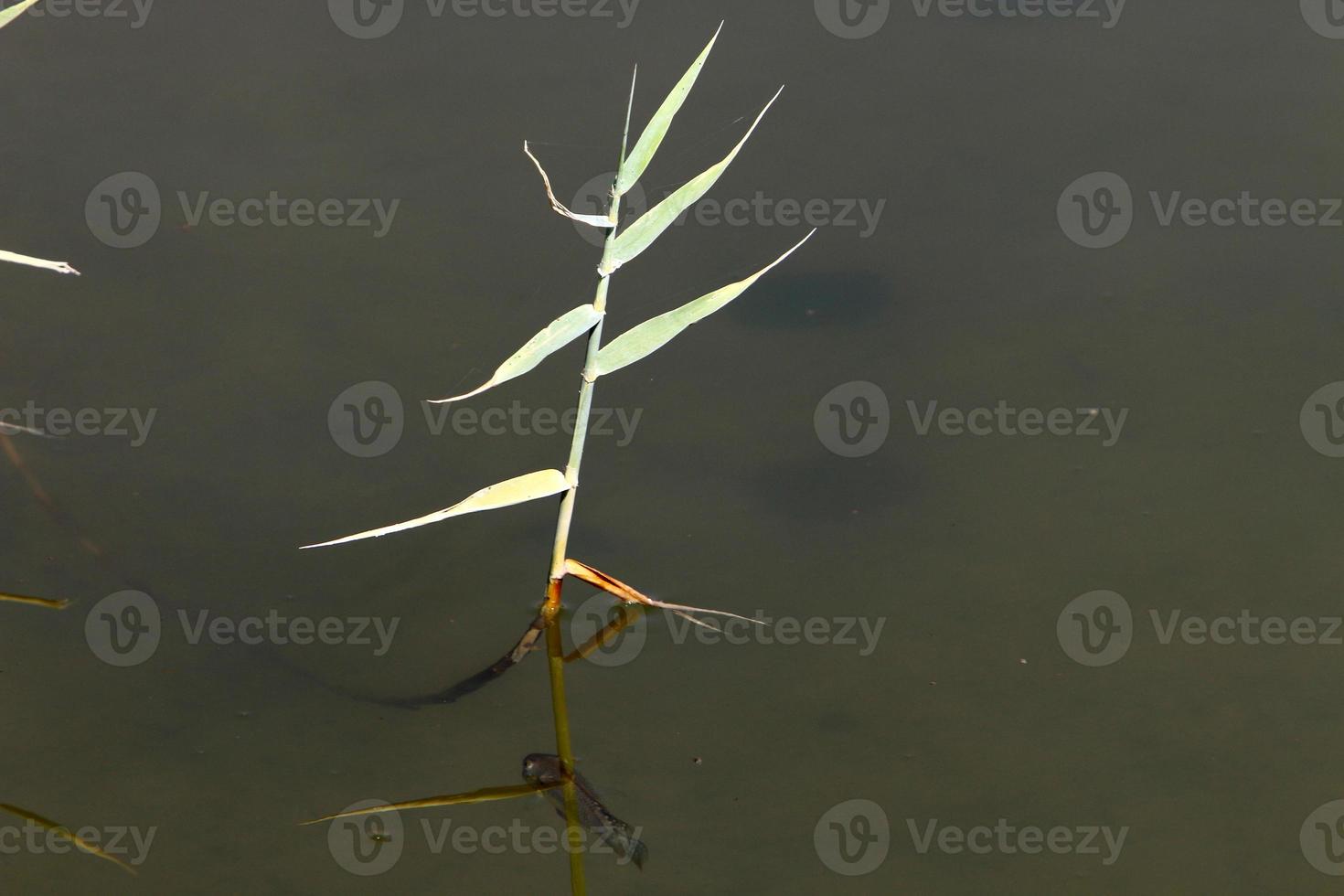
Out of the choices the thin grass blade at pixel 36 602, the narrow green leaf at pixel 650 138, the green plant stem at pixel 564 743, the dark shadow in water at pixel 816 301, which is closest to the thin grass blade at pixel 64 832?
the thin grass blade at pixel 36 602

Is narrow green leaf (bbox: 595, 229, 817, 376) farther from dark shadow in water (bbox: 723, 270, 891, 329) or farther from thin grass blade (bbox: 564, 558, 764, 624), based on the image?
dark shadow in water (bbox: 723, 270, 891, 329)

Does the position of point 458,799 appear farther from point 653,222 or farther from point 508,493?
point 653,222

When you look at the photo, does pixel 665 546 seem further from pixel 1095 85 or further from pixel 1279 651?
pixel 1095 85

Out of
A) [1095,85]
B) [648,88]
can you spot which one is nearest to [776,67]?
[648,88]

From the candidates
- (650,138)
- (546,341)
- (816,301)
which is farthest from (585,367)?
(816,301)

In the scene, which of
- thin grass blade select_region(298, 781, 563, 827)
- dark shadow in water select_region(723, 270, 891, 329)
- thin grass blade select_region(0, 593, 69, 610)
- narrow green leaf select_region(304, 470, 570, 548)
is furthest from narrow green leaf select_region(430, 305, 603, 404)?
thin grass blade select_region(0, 593, 69, 610)

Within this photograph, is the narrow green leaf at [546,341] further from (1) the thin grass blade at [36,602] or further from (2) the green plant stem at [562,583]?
(1) the thin grass blade at [36,602]
